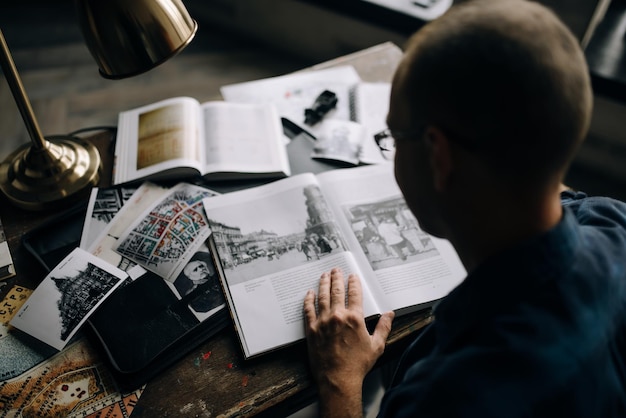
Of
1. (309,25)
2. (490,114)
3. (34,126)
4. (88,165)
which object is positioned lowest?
(309,25)

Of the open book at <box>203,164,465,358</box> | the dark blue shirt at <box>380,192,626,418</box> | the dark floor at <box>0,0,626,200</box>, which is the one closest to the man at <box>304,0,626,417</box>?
the dark blue shirt at <box>380,192,626,418</box>

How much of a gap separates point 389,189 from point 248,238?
34 cm

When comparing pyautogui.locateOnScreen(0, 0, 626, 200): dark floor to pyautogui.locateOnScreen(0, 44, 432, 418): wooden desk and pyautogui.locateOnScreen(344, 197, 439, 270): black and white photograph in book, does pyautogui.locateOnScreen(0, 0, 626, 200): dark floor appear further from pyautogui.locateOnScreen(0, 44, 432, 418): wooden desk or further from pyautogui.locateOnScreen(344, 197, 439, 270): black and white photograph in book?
pyautogui.locateOnScreen(0, 44, 432, 418): wooden desk

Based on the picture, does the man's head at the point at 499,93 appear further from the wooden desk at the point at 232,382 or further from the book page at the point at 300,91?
the book page at the point at 300,91

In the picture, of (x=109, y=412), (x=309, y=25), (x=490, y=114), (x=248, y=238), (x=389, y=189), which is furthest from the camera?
(x=309, y=25)

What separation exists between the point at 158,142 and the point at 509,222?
2.76 ft

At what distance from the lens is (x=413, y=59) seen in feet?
2.14

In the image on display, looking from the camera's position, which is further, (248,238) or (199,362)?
(248,238)

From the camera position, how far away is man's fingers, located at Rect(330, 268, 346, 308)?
0.89 metres

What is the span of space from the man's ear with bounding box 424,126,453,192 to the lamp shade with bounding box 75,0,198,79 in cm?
47

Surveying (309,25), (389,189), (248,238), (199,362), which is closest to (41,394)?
(199,362)

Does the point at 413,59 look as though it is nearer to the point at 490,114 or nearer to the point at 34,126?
the point at 490,114

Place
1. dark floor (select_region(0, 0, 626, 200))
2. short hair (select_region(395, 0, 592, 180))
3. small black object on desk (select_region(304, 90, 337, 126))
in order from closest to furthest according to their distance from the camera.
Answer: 1. short hair (select_region(395, 0, 592, 180))
2. small black object on desk (select_region(304, 90, 337, 126))
3. dark floor (select_region(0, 0, 626, 200))

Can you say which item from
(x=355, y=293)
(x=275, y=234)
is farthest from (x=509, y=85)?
(x=275, y=234)
